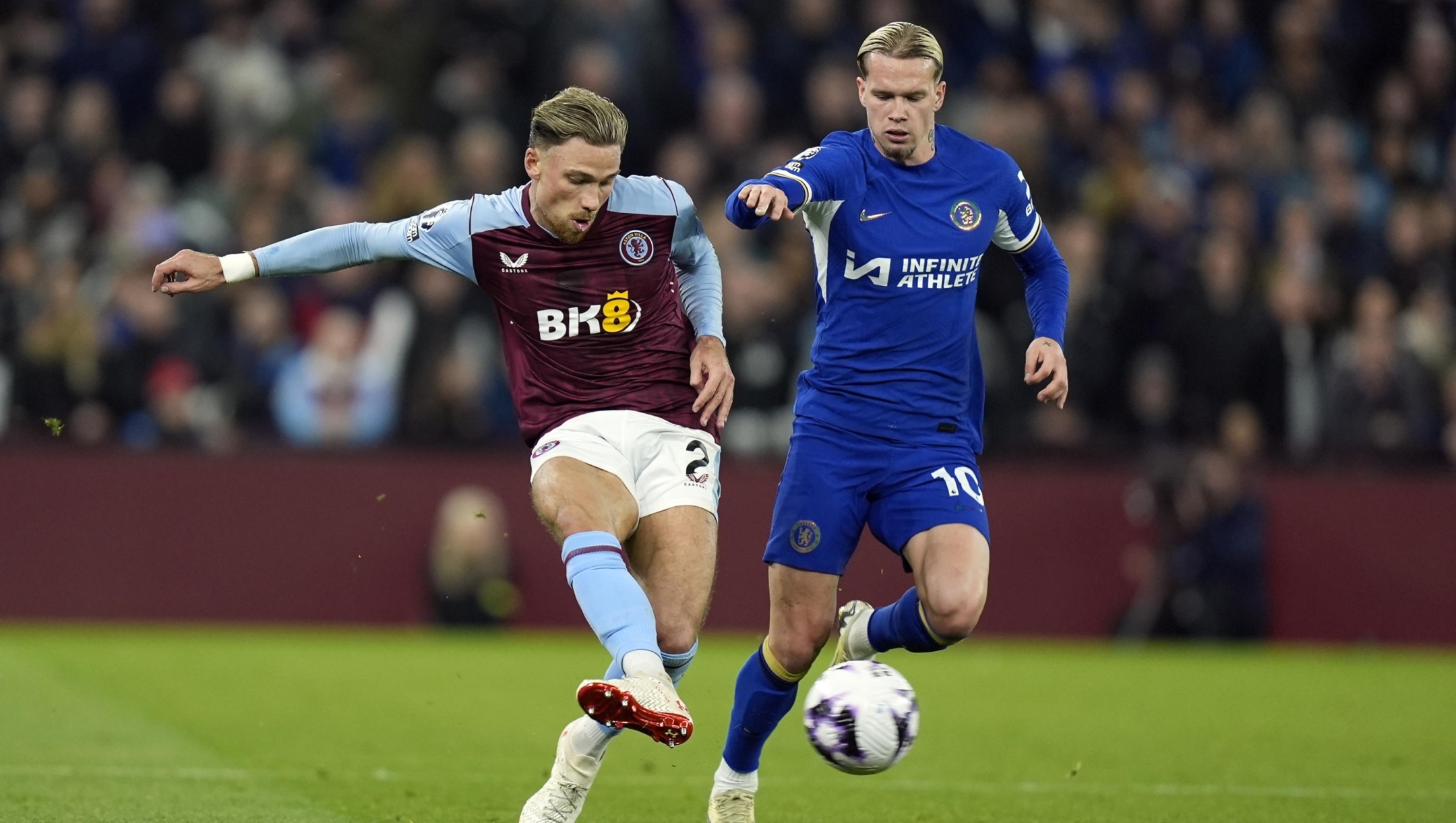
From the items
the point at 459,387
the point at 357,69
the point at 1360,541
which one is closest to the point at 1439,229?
the point at 1360,541

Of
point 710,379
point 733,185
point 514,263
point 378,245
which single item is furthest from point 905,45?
point 733,185

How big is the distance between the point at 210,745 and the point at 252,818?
2239mm

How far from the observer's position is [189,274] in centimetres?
651

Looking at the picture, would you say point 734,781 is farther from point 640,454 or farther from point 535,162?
point 535,162

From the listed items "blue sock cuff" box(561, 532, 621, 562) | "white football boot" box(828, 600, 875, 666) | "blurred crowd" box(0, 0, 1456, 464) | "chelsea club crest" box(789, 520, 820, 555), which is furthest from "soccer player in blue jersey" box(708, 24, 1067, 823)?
"blurred crowd" box(0, 0, 1456, 464)

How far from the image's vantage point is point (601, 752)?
6.75 meters

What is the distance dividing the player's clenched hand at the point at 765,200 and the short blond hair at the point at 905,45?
0.90 m

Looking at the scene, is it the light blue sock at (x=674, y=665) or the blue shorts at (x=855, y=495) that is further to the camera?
the blue shorts at (x=855, y=495)

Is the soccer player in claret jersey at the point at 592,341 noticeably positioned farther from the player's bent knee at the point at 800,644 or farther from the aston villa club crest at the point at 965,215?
the aston villa club crest at the point at 965,215

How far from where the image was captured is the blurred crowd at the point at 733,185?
14.2 m

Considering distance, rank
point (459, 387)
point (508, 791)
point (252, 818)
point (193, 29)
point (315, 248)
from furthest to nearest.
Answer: point (193, 29), point (459, 387), point (508, 791), point (252, 818), point (315, 248)

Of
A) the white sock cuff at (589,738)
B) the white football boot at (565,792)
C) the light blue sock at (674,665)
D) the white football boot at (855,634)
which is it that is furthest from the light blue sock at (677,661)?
the white football boot at (855,634)

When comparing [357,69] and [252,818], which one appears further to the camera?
[357,69]

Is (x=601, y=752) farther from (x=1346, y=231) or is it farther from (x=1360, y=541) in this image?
(x=1346, y=231)
